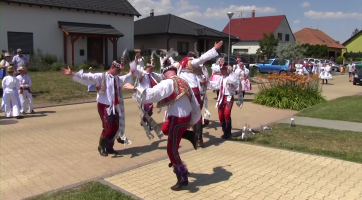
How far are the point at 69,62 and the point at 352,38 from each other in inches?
2228

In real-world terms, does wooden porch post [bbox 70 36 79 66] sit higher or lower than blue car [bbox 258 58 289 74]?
higher

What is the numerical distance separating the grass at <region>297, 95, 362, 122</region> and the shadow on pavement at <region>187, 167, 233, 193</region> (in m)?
6.41

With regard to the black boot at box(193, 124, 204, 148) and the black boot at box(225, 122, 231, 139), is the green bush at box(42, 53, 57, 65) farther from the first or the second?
the black boot at box(193, 124, 204, 148)

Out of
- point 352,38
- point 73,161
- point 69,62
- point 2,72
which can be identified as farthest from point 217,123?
point 352,38

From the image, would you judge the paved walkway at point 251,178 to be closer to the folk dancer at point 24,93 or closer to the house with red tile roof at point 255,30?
the folk dancer at point 24,93

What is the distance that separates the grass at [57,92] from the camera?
14.0 meters

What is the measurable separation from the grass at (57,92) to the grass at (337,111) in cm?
853

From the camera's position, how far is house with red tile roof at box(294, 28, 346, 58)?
5744 cm

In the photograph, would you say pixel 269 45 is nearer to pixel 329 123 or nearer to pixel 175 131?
pixel 329 123

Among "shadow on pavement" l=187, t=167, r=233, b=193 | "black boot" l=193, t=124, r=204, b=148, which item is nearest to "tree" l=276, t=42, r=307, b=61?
"black boot" l=193, t=124, r=204, b=148

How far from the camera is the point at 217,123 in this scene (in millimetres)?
10422

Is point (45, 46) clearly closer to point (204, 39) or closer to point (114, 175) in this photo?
point (204, 39)

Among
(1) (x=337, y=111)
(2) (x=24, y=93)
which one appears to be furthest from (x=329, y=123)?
(2) (x=24, y=93)

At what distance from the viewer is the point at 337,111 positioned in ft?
39.7
